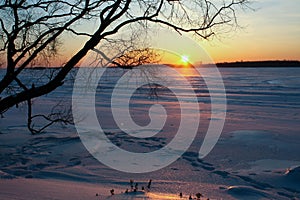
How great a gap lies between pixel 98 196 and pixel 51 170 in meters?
2.36

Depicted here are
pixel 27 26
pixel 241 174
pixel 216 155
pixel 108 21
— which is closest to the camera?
pixel 108 21

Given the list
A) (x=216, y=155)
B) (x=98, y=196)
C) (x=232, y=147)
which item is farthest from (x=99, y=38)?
(x=232, y=147)

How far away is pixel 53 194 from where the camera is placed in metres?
5.65

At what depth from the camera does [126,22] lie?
560 cm

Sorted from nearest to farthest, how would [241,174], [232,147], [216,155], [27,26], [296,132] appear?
[27,26]
[241,174]
[216,155]
[232,147]
[296,132]

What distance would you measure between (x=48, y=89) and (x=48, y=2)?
1.74 m

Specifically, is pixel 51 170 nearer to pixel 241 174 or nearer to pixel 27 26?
pixel 27 26

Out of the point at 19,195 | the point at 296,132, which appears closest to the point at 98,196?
the point at 19,195

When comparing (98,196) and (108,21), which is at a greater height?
(108,21)

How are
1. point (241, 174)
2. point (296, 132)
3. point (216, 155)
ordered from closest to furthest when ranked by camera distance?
point (241, 174), point (216, 155), point (296, 132)

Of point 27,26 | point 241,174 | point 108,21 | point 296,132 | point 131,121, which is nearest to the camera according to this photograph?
point 108,21

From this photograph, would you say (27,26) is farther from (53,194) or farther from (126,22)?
(53,194)

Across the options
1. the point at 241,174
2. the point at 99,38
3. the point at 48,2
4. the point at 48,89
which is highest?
the point at 48,2

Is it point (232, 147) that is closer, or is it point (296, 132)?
point (232, 147)
